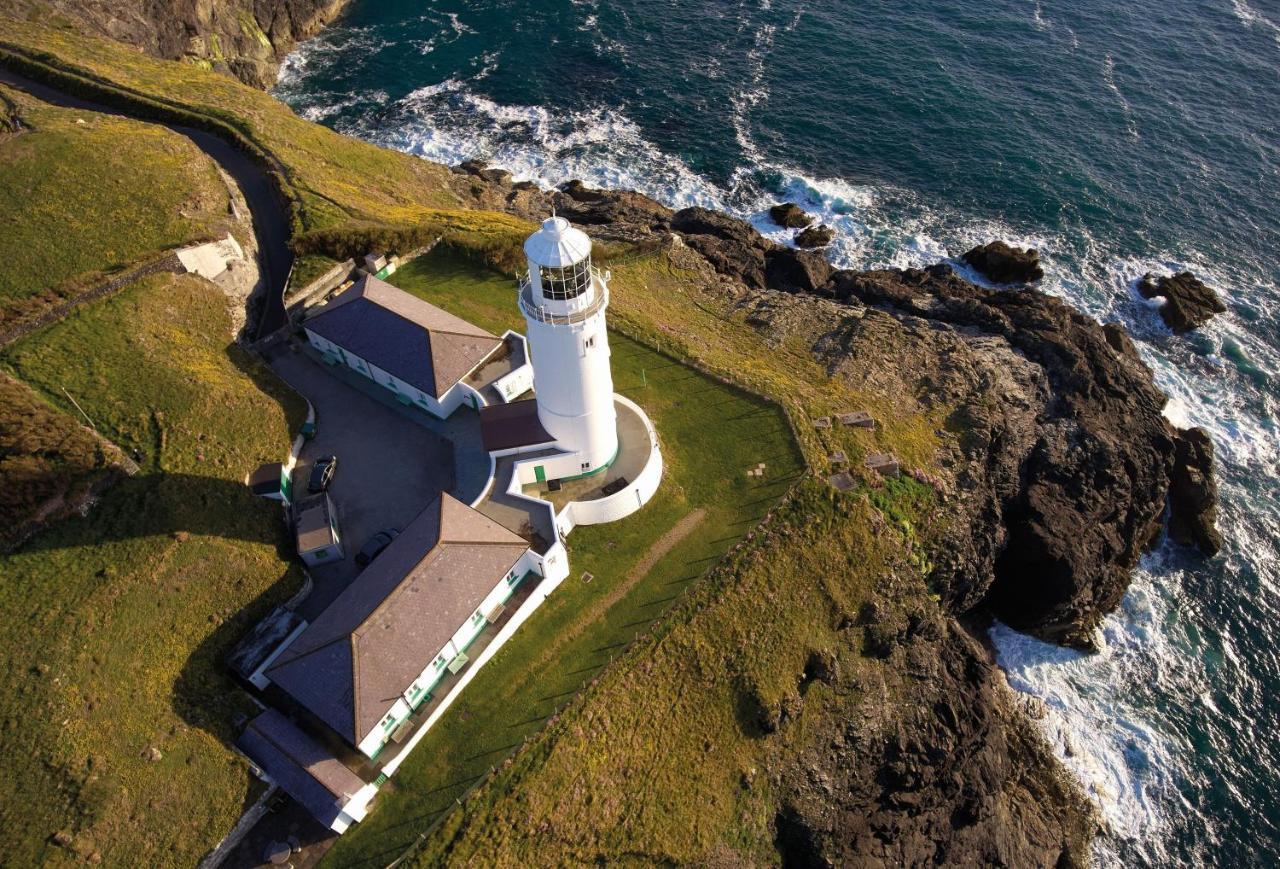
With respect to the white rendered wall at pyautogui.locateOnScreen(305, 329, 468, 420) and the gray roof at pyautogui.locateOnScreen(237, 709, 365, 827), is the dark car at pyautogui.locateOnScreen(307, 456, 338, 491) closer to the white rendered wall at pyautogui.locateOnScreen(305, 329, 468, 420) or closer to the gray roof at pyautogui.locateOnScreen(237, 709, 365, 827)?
the white rendered wall at pyautogui.locateOnScreen(305, 329, 468, 420)

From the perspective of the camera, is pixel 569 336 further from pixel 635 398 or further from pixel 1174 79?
pixel 1174 79

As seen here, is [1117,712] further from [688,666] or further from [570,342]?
[570,342]

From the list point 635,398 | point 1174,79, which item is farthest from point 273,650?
point 1174,79

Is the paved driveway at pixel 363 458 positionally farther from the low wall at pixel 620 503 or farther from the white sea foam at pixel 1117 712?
the white sea foam at pixel 1117 712

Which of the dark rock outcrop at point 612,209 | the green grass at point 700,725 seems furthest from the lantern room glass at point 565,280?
the dark rock outcrop at point 612,209

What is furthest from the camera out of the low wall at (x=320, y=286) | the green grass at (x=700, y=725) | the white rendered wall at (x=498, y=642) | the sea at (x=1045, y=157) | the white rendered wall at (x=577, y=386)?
the low wall at (x=320, y=286)

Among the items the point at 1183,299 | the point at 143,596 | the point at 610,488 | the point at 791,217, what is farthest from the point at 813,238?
the point at 143,596
